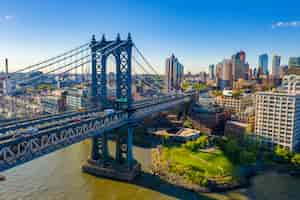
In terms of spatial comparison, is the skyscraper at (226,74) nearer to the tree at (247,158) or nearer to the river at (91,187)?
the tree at (247,158)

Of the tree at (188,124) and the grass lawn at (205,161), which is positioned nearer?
the grass lawn at (205,161)

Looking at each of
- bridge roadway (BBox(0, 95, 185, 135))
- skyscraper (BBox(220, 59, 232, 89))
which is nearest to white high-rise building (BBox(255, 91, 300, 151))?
bridge roadway (BBox(0, 95, 185, 135))

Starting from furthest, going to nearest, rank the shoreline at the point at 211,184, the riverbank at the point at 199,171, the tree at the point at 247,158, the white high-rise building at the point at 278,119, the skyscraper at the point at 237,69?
the skyscraper at the point at 237,69 → the white high-rise building at the point at 278,119 → the tree at the point at 247,158 → the riverbank at the point at 199,171 → the shoreline at the point at 211,184

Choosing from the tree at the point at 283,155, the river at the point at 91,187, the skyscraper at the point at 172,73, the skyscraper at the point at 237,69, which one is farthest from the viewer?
the skyscraper at the point at 237,69

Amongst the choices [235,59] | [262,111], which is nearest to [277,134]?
[262,111]

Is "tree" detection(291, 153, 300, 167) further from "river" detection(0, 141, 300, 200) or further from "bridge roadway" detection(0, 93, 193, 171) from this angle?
"bridge roadway" detection(0, 93, 193, 171)

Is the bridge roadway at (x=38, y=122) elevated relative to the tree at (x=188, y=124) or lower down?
elevated

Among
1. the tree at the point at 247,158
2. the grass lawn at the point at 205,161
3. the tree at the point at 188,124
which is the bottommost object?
the grass lawn at the point at 205,161

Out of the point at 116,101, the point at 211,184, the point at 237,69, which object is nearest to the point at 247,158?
the point at 211,184

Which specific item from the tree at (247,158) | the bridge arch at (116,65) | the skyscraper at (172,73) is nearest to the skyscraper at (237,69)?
the skyscraper at (172,73)
